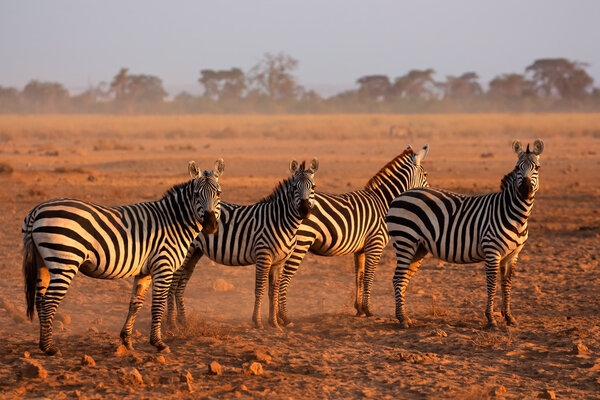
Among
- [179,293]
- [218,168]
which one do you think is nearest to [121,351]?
[179,293]

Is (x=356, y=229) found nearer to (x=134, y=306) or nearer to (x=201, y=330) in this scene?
(x=201, y=330)

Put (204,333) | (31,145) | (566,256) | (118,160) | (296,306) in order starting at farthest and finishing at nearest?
(31,145)
(118,160)
(566,256)
(296,306)
(204,333)

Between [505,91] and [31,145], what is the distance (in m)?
62.8

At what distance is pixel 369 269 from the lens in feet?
26.8

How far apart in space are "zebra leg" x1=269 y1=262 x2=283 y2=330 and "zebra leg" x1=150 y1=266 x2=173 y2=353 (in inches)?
49.7

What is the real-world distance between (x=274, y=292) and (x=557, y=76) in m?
81.9

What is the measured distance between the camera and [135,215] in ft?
22.2

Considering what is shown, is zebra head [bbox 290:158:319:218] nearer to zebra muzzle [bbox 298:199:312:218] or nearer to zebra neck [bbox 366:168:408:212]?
zebra muzzle [bbox 298:199:312:218]

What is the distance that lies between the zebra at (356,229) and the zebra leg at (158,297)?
151 centimetres

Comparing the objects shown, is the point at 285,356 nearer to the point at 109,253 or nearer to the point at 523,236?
the point at 109,253

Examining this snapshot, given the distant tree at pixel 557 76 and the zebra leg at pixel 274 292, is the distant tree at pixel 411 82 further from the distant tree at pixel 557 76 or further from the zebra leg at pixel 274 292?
the zebra leg at pixel 274 292

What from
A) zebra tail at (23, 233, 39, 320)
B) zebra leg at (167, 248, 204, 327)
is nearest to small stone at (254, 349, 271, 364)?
zebra leg at (167, 248, 204, 327)

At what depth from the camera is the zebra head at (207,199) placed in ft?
21.7

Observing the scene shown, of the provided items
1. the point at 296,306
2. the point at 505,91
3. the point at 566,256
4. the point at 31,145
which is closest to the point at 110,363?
the point at 296,306
